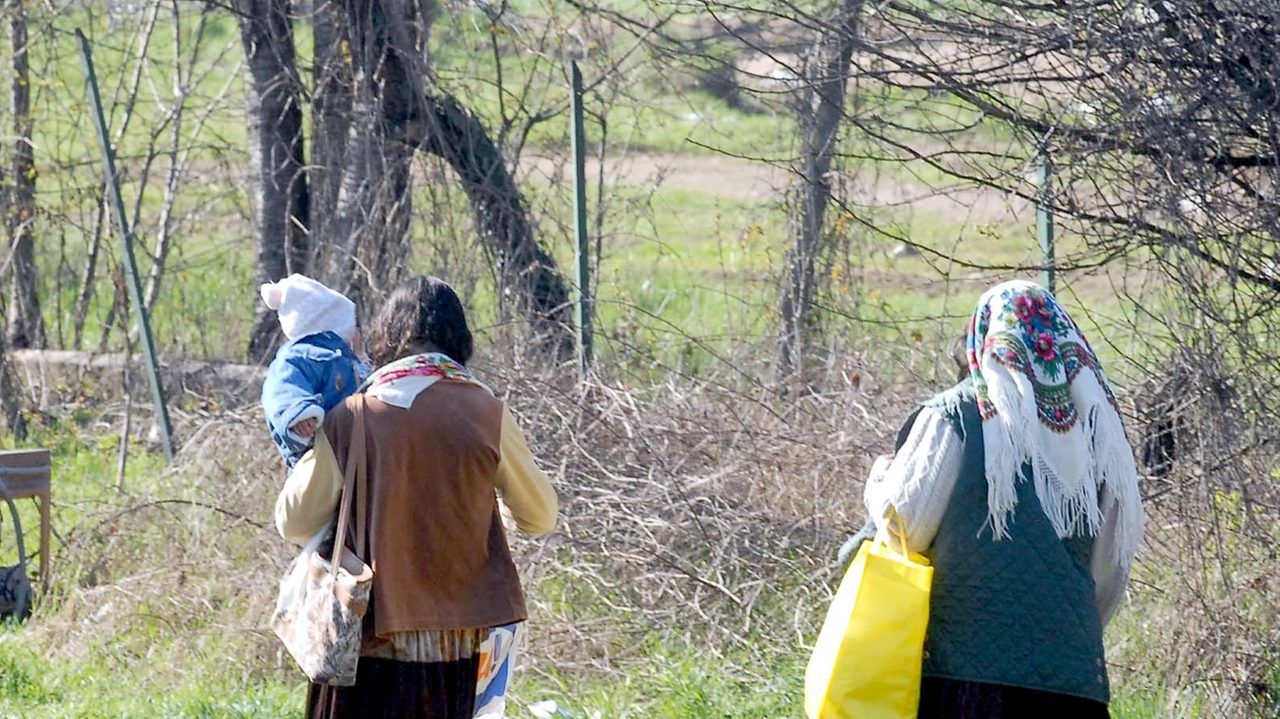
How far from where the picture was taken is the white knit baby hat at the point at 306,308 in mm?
3814

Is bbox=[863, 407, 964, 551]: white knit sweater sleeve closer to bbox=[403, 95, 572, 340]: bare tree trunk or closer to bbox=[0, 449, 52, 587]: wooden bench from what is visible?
bbox=[403, 95, 572, 340]: bare tree trunk

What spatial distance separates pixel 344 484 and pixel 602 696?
1996 millimetres

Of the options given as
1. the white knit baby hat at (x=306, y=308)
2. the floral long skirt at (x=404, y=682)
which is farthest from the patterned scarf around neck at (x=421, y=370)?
the floral long skirt at (x=404, y=682)

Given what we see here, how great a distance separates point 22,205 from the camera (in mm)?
10086

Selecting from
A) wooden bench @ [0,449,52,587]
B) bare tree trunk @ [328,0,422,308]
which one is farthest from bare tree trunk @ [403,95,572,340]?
wooden bench @ [0,449,52,587]

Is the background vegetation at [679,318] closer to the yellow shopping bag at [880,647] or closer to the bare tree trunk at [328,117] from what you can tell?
the bare tree trunk at [328,117]

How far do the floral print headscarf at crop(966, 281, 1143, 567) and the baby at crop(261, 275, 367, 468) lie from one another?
1537 millimetres

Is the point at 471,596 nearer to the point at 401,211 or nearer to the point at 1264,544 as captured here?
the point at 1264,544

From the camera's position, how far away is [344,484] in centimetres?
353

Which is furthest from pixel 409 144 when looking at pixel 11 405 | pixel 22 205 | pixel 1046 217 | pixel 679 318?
pixel 1046 217

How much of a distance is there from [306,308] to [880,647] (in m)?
1.64

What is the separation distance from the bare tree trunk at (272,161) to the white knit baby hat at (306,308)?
480cm

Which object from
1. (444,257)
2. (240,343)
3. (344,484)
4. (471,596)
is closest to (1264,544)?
(471,596)

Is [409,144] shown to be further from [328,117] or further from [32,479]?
[32,479]
